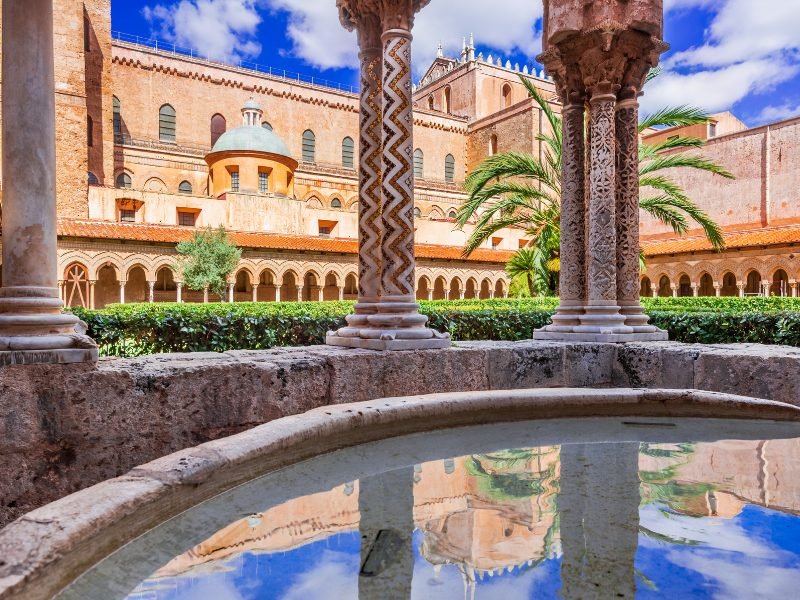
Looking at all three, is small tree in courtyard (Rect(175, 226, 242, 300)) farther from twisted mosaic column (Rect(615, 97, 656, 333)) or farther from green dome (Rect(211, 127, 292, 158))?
twisted mosaic column (Rect(615, 97, 656, 333))

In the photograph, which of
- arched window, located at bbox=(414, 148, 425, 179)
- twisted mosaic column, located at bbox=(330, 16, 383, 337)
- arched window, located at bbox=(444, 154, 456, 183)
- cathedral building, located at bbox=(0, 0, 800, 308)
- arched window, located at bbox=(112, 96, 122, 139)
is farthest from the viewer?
arched window, located at bbox=(444, 154, 456, 183)

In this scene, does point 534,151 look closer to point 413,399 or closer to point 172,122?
point 172,122

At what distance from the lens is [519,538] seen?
1.60m

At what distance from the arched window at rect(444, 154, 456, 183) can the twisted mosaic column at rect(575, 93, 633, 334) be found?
36812mm

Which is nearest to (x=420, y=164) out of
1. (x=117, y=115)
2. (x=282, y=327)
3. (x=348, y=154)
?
(x=348, y=154)

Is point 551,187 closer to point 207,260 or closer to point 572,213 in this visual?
point 572,213

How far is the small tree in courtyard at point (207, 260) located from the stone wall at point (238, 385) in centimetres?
1818

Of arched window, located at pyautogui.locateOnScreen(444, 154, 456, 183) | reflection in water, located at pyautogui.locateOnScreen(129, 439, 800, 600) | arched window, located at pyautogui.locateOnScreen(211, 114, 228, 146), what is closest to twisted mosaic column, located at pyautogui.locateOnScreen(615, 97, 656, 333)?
reflection in water, located at pyautogui.locateOnScreen(129, 439, 800, 600)

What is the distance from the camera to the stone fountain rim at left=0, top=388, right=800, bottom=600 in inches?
50.7

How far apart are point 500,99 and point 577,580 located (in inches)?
1896

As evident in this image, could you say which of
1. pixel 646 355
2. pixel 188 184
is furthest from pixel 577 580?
pixel 188 184

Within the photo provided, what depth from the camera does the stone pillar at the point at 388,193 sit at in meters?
3.97

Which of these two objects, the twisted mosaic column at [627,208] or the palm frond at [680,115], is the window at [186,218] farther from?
the twisted mosaic column at [627,208]

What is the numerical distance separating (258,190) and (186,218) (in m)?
3.54
